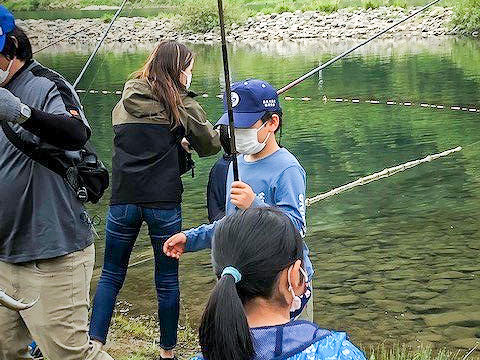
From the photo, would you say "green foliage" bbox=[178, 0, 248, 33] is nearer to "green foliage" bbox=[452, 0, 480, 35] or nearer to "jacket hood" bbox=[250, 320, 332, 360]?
"green foliage" bbox=[452, 0, 480, 35]

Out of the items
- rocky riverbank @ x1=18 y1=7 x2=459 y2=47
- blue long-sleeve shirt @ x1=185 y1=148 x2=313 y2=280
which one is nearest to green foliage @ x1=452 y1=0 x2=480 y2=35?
rocky riverbank @ x1=18 y1=7 x2=459 y2=47

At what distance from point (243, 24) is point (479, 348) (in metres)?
33.0

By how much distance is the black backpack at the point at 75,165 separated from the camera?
10.1 ft

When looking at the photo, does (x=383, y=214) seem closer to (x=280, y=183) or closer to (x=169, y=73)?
(x=169, y=73)

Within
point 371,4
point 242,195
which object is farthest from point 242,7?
point 242,195

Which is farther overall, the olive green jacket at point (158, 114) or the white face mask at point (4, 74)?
the olive green jacket at point (158, 114)

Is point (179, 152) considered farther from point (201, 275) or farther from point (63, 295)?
point (201, 275)

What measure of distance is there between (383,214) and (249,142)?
483 centimetres

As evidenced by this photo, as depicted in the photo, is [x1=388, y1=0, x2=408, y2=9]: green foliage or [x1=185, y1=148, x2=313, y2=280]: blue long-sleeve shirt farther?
[x1=388, y1=0, x2=408, y2=9]: green foliage

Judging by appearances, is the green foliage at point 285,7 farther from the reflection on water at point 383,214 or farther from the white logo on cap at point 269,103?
the white logo on cap at point 269,103

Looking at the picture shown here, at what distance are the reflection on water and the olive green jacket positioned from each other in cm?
167

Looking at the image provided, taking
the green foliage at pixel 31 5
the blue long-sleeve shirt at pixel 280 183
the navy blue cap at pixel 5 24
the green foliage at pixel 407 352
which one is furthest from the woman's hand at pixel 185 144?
the green foliage at pixel 31 5

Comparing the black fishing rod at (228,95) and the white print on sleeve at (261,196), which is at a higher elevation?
the black fishing rod at (228,95)

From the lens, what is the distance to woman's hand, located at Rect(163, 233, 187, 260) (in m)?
3.15
